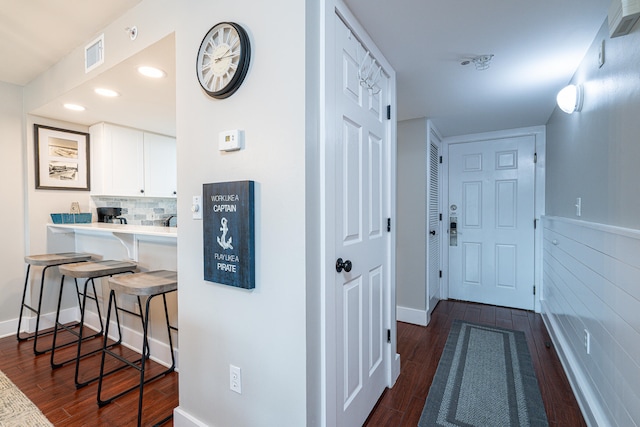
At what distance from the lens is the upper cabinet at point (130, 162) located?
315cm

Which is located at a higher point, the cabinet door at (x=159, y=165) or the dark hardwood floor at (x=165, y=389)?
the cabinet door at (x=159, y=165)

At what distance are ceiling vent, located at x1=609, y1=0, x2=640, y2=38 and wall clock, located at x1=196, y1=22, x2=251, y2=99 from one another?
1.48 meters

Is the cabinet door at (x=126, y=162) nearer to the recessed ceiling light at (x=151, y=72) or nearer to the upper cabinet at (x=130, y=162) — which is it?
the upper cabinet at (x=130, y=162)

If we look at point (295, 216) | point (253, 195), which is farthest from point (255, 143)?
point (295, 216)

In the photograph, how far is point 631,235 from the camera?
1200 millimetres

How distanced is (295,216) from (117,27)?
1796 mm

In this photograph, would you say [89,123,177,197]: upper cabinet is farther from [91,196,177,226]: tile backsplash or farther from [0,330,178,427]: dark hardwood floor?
[0,330,178,427]: dark hardwood floor

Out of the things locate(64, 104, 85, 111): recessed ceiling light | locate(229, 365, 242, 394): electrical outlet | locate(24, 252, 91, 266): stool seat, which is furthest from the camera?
locate(64, 104, 85, 111): recessed ceiling light

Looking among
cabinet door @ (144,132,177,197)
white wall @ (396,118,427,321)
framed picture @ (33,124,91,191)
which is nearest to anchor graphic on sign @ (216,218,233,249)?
white wall @ (396,118,427,321)

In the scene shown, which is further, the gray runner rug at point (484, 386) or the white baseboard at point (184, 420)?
the gray runner rug at point (484, 386)

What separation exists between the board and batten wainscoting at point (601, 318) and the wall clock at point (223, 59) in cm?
173

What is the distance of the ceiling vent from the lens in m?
1.11

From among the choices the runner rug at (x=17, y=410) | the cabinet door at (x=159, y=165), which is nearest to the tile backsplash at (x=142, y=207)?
the cabinet door at (x=159, y=165)

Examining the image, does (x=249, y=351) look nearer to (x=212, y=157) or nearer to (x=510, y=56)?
(x=212, y=157)
